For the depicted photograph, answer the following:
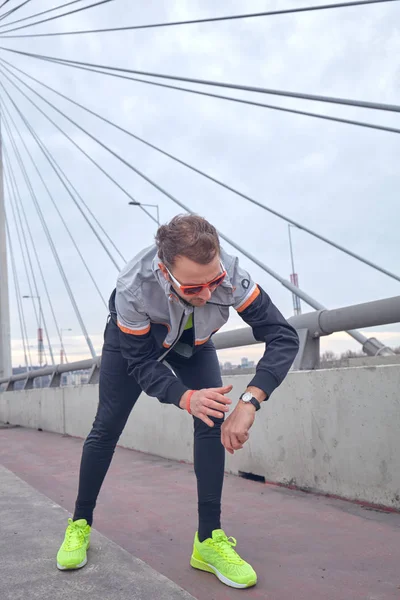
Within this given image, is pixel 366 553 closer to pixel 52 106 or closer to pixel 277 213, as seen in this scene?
pixel 277 213

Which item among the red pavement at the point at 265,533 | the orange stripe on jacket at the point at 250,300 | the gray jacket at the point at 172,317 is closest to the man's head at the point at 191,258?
the gray jacket at the point at 172,317

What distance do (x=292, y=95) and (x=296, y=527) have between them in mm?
3654

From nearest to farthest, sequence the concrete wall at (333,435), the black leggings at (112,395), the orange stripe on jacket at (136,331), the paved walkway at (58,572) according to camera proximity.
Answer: the paved walkway at (58,572) → the orange stripe on jacket at (136,331) → the black leggings at (112,395) → the concrete wall at (333,435)

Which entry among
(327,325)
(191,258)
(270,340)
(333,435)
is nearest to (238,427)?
(270,340)

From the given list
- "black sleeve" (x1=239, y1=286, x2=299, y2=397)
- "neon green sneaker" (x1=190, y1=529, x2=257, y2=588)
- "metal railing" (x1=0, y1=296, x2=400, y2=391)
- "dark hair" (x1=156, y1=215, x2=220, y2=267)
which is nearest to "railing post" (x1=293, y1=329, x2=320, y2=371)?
"metal railing" (x1=0, y1=296, x2=400, y2=391)

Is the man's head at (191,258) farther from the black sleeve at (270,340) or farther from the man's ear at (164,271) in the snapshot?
the black sleeve at (270,340)

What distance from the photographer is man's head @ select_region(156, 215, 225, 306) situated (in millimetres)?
2156

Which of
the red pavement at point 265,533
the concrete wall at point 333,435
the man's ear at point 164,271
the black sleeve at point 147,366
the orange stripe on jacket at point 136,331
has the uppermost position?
the man's ear at point 164,271

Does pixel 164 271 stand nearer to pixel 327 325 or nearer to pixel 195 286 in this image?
pixel 195 286

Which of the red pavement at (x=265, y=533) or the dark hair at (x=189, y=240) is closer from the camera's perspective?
the dark hair at (x=189, y=240)

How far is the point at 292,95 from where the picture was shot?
205 inches

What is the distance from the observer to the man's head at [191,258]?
2.16 m

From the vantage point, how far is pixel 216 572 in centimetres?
245

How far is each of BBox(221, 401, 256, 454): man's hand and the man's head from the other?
43cm
